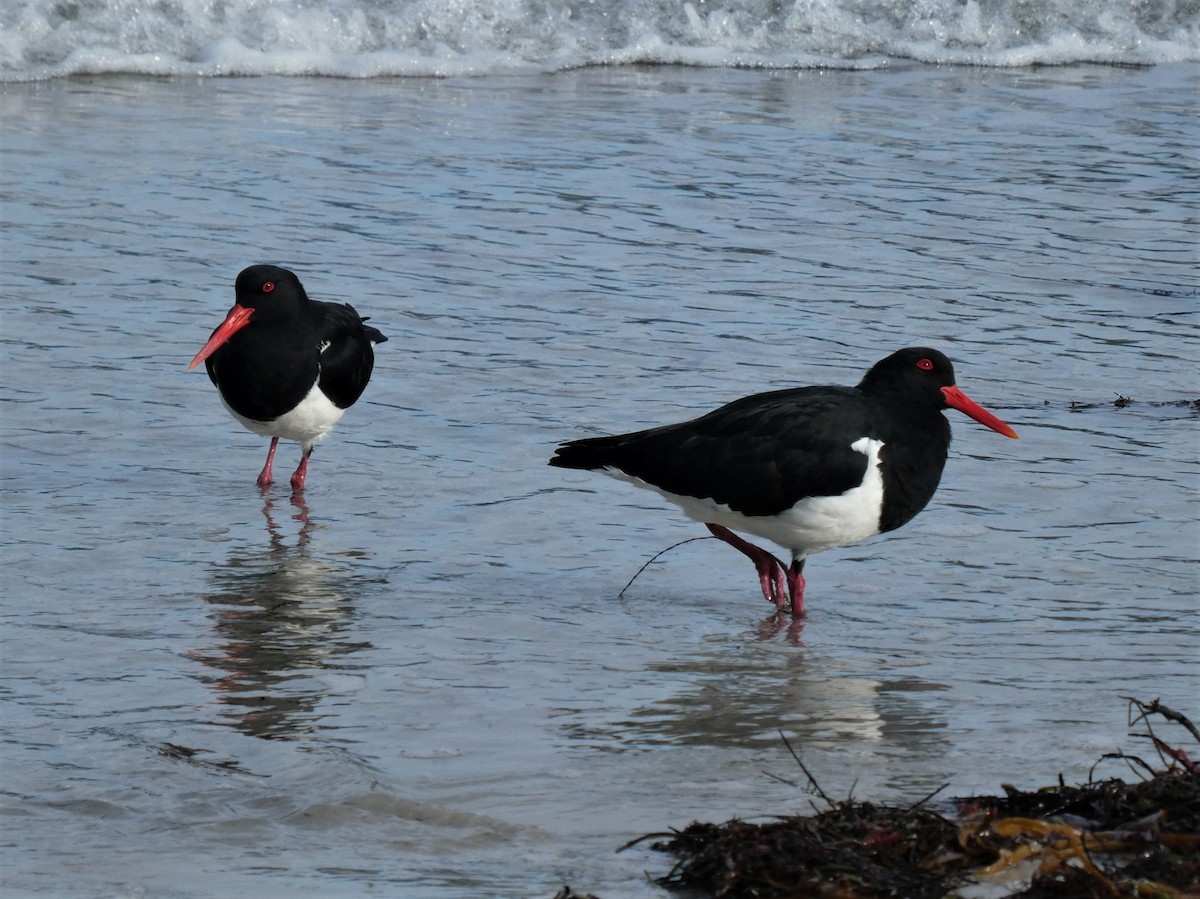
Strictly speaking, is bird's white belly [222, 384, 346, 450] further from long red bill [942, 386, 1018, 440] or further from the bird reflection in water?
long red bill [942, 386, 1018, 440]

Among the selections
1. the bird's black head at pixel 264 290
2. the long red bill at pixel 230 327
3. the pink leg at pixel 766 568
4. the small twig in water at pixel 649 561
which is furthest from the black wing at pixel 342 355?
the pink leg at pixel 766 568

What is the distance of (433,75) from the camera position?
17125 millimetres

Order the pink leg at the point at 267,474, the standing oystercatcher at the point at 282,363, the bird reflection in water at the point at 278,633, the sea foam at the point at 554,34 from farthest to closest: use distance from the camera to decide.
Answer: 1. the sea foam at the point at 554,34
2. the pink leg at the point at 267,474
3. the standing oystercatcher at the point at 282,363
4. the bird reflection in water at the point at 278,633

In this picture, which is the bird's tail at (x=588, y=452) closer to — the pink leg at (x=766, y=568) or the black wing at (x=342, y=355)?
the pink leg at (x=766, y=568)

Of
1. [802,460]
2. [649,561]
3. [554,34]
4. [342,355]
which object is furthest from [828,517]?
[554,34]

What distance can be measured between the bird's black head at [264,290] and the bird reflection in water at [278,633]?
39.2 inches

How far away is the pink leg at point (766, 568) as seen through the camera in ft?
20.8

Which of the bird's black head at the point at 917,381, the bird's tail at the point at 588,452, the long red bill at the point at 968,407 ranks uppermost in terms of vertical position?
the bird's black head at the point at 917,381

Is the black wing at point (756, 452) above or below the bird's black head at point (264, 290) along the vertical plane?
below

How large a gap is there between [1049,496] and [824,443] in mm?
1533

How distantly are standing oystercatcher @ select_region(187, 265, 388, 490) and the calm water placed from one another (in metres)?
0.27

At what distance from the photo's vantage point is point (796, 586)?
620 cm

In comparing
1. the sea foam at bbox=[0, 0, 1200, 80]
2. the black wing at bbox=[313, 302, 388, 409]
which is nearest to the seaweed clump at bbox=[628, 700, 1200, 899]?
the black wing at bbox=[313, 302, 388, 409]

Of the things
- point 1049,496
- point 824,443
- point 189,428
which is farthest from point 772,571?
point 189,428
